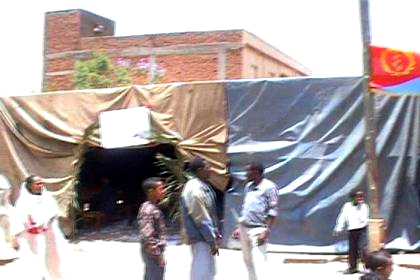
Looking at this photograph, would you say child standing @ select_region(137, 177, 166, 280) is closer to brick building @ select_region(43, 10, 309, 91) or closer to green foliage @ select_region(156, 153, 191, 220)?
green foliage @ select_region(156, 153, 191, 220)

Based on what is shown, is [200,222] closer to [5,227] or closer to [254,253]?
[254,253]

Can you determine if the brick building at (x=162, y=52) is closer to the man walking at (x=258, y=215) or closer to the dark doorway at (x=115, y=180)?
the dark doorway at (x=115, y=180)

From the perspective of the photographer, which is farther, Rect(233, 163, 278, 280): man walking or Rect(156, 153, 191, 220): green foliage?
Rect(156, 153, 191, 220): green foliage

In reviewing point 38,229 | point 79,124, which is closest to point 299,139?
point 79,124

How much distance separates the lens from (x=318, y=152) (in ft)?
33.8

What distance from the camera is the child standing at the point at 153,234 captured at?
5062mm

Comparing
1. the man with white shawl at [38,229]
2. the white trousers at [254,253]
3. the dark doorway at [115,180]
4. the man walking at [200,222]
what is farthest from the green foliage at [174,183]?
the man walking at [200,222]

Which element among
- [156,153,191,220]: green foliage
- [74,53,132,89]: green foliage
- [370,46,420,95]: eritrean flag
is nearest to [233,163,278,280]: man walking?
[370,46,420,95]: eritrean flag

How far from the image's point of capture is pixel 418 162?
986cm

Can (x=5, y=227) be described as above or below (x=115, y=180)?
below

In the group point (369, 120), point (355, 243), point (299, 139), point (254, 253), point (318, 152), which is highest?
point (369, 120)

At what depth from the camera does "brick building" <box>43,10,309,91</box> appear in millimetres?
24797

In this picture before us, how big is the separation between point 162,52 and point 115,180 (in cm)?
1112

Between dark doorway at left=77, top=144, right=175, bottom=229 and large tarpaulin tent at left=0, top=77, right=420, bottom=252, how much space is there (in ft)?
10.7
